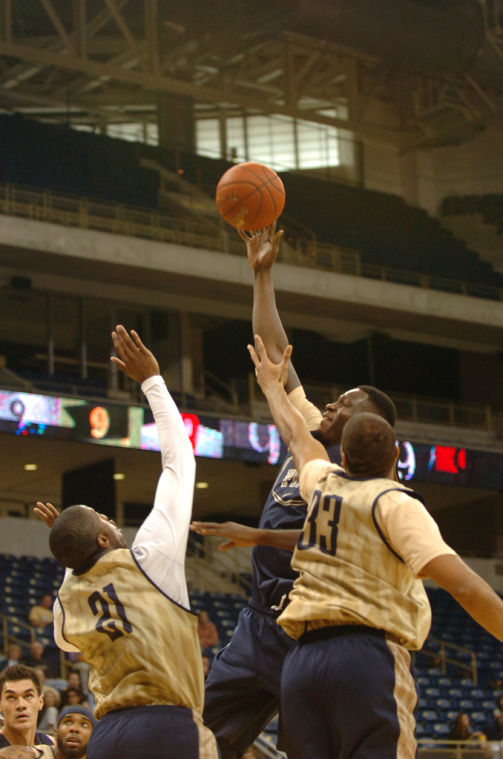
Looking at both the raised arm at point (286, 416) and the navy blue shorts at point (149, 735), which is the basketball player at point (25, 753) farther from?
the raised arm at point (286, 416)

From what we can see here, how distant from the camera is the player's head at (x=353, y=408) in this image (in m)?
4.49

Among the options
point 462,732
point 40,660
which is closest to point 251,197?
point 40,660

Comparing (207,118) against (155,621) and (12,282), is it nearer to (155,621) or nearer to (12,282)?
(12,282)

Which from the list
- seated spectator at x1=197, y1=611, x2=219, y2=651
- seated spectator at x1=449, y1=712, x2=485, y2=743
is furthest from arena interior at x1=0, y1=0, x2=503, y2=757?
seated spectator at x1=449, y1=712, x2=485, y2=743

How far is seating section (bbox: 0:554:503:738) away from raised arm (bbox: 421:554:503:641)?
11.6m

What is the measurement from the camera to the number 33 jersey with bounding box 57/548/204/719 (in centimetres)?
390

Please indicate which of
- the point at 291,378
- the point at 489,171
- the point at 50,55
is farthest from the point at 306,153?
the point at 291,378

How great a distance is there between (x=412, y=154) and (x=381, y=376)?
20.2 feet

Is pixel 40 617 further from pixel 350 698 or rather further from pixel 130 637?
pixel 350 698

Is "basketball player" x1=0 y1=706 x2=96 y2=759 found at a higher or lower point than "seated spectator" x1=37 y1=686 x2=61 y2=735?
higher

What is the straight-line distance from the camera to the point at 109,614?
→ 3.96 meters

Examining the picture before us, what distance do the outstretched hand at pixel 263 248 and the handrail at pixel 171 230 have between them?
16.7 meters

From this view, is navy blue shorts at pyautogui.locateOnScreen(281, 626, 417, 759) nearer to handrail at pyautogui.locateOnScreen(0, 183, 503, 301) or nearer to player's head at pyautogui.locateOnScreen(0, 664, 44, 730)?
player's head at pyautogui.locateOnScreen(0, 664, 44, 730)

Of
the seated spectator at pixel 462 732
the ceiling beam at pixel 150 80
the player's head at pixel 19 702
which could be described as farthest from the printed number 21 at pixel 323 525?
the ceiling beam at pixel 150 80
